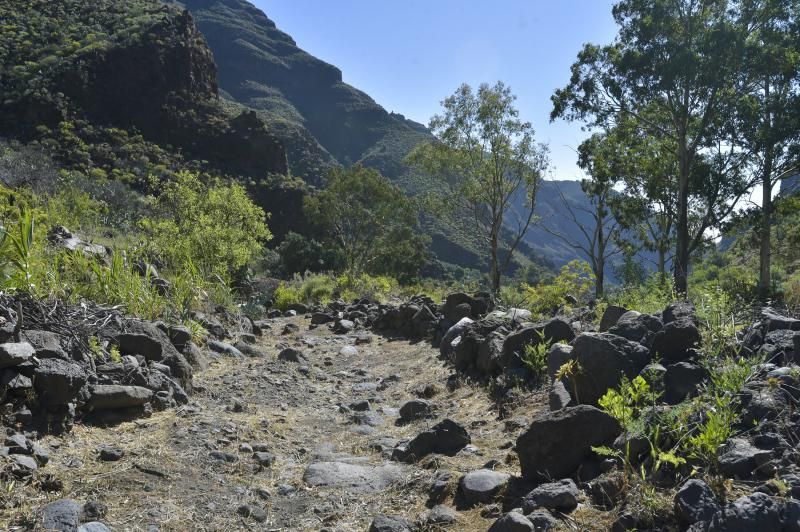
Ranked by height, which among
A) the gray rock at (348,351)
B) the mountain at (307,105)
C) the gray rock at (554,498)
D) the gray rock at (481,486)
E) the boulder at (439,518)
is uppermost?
the mountain at (307,105)

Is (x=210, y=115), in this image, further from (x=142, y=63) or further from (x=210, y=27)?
(x=210, y=27)

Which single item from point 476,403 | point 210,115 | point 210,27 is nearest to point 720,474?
point 476,403

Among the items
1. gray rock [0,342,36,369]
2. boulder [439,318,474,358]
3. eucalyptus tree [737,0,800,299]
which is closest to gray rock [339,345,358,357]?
boulder [439,318,474,358]

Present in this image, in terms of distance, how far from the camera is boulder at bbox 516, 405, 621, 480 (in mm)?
3301

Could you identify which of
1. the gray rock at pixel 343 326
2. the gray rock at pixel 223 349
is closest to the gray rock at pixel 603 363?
the gray rock at pixel 223 349

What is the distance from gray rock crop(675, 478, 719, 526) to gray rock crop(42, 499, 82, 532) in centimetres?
270

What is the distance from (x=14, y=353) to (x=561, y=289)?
23.6 feet

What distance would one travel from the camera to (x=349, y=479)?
3.89 metres

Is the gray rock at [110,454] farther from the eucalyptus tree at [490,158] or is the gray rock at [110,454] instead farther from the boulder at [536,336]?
the eucalyptus tree at [490,158]

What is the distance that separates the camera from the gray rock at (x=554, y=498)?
2889mm

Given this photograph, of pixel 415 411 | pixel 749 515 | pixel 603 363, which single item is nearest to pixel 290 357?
pixel 415 411

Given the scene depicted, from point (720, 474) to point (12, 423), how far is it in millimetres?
3933

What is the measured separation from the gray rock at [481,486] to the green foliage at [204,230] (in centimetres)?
636

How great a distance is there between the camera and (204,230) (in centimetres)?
1279
